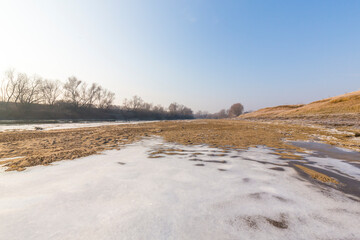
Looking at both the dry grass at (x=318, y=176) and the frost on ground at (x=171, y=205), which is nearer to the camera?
the frost on ground at (x=171, y=205)

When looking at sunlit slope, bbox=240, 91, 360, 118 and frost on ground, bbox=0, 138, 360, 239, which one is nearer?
frost on ground, bbox=0, 138, 360, 239

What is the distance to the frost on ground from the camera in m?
1.12

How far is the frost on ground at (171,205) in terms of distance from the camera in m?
1.12

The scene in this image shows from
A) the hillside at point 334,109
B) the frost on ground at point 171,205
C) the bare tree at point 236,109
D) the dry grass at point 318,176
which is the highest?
the bare tree at point 236,109

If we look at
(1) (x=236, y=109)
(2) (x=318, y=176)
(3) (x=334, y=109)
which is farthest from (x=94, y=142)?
(1) (x=236, y=109)

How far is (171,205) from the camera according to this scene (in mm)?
1477

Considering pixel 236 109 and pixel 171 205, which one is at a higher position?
pixel 236 109

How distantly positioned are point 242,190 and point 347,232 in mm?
857

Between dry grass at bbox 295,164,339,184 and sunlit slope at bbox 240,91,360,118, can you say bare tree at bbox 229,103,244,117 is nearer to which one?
sunlit slope at bbox 240,91,360,118

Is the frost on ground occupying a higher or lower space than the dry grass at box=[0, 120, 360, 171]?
lower

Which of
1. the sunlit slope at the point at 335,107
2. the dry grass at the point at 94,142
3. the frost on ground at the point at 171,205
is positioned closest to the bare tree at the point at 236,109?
the sunlit slope at the point at 335,107

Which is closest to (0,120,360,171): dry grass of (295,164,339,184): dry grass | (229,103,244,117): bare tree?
A: (295,164,339,184): dry grass

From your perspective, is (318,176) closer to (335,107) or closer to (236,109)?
(335,107)

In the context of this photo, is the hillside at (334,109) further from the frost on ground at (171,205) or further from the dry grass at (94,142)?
the frost on ground at (171,205)
